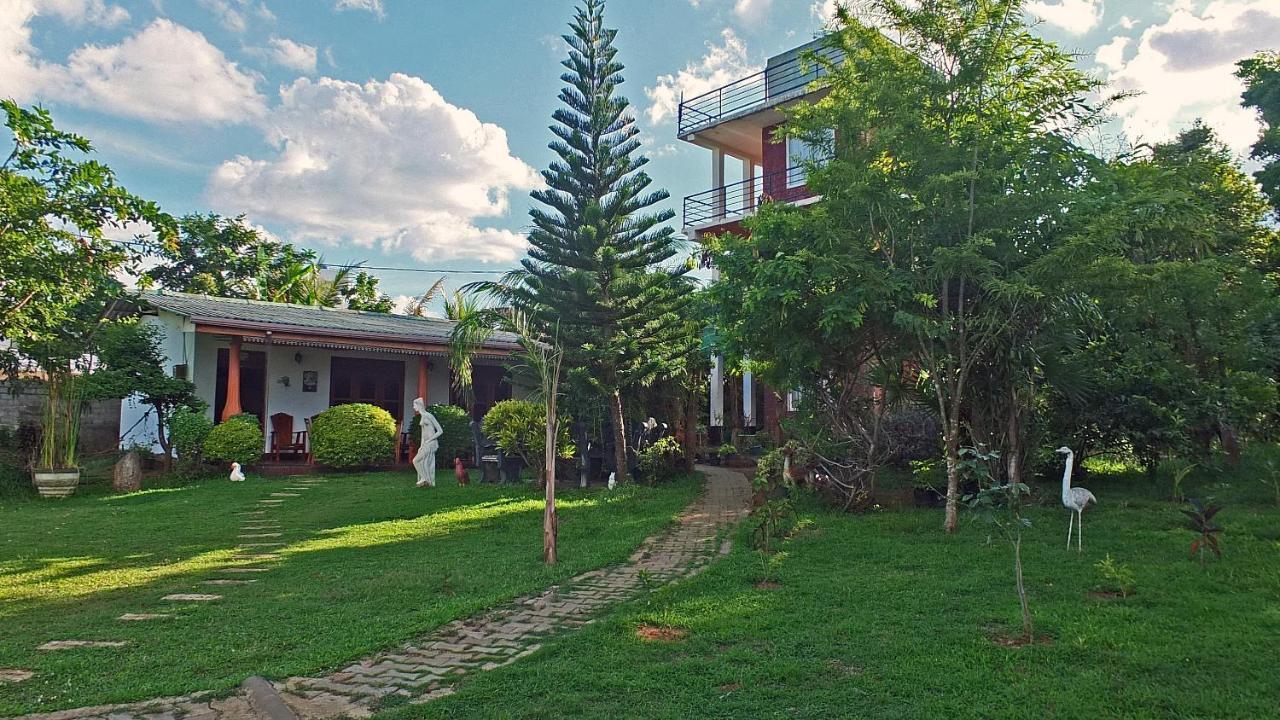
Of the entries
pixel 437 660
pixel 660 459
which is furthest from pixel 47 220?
pixel 660 459

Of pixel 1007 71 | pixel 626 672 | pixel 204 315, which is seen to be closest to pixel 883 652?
pixel 626 672

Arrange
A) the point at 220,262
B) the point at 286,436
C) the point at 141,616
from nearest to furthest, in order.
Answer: the point at 141,616
the point at 286,436
the point at 220,262

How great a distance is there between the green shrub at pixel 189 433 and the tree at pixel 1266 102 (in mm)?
17012

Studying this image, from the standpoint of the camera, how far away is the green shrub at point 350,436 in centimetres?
1355

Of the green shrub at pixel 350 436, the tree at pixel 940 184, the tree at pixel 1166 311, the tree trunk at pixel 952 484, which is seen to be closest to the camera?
the tree at pixel 1166 311

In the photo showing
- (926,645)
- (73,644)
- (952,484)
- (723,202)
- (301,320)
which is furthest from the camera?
(723,202)

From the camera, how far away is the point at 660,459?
11797mm

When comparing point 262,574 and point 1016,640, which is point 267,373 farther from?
point 1016,640

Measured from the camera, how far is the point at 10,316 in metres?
5.73

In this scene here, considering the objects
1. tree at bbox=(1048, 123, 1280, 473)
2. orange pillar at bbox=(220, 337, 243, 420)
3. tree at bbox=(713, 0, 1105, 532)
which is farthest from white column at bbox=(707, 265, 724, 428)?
orange pillar at bbox=(220, 337, 243, 420)

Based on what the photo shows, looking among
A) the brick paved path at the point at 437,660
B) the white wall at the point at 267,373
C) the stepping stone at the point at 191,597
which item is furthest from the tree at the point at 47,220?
the white wall at the point at 267,373

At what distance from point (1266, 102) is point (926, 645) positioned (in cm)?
1197

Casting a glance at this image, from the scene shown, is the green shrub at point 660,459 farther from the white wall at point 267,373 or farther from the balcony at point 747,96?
the balcony at point 747,96

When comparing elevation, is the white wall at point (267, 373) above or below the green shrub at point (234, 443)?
above
